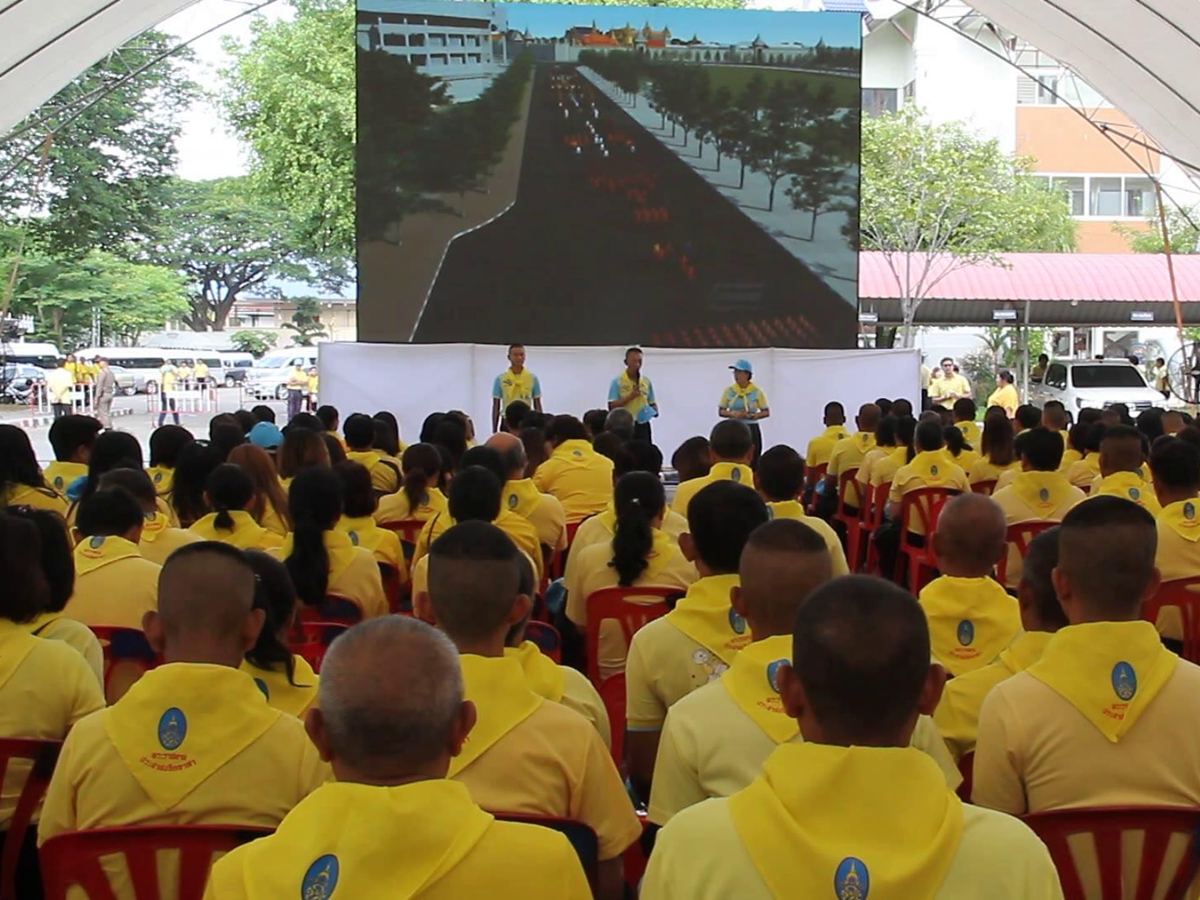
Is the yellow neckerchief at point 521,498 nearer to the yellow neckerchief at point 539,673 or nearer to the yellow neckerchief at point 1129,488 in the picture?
the yellow neckerchief at point 1129,488

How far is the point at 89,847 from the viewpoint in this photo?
2131 millimetres

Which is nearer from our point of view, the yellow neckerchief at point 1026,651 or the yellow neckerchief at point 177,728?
the yellow neckerchief at point 177,728

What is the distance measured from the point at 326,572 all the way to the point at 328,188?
2325 centimetres

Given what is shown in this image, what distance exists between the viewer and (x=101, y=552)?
3.91m

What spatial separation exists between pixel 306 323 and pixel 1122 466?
148 feet

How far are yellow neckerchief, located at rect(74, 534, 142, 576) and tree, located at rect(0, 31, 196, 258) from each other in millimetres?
25023

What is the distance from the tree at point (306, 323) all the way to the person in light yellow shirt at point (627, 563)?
4486 centimetres

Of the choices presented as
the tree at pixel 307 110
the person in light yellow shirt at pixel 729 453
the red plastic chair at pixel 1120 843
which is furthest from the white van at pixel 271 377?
the red plastic chair at pixel 1120 843

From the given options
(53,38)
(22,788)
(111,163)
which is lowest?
(22,788)

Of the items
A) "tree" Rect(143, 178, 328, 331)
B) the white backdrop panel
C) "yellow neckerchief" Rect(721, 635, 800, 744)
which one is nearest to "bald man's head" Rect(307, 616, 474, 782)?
"yellow neckerchief" Rect(721, 635, 800, 744)

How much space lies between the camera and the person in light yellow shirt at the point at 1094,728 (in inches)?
94.6

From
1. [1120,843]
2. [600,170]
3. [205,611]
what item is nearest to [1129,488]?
[1120,843]

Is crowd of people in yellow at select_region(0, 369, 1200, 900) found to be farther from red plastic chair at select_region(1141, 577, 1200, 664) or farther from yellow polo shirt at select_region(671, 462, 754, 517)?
yellow polo shirt at select_region(671, 462, 754, 517)

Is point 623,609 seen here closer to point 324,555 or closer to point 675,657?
point 324,555
